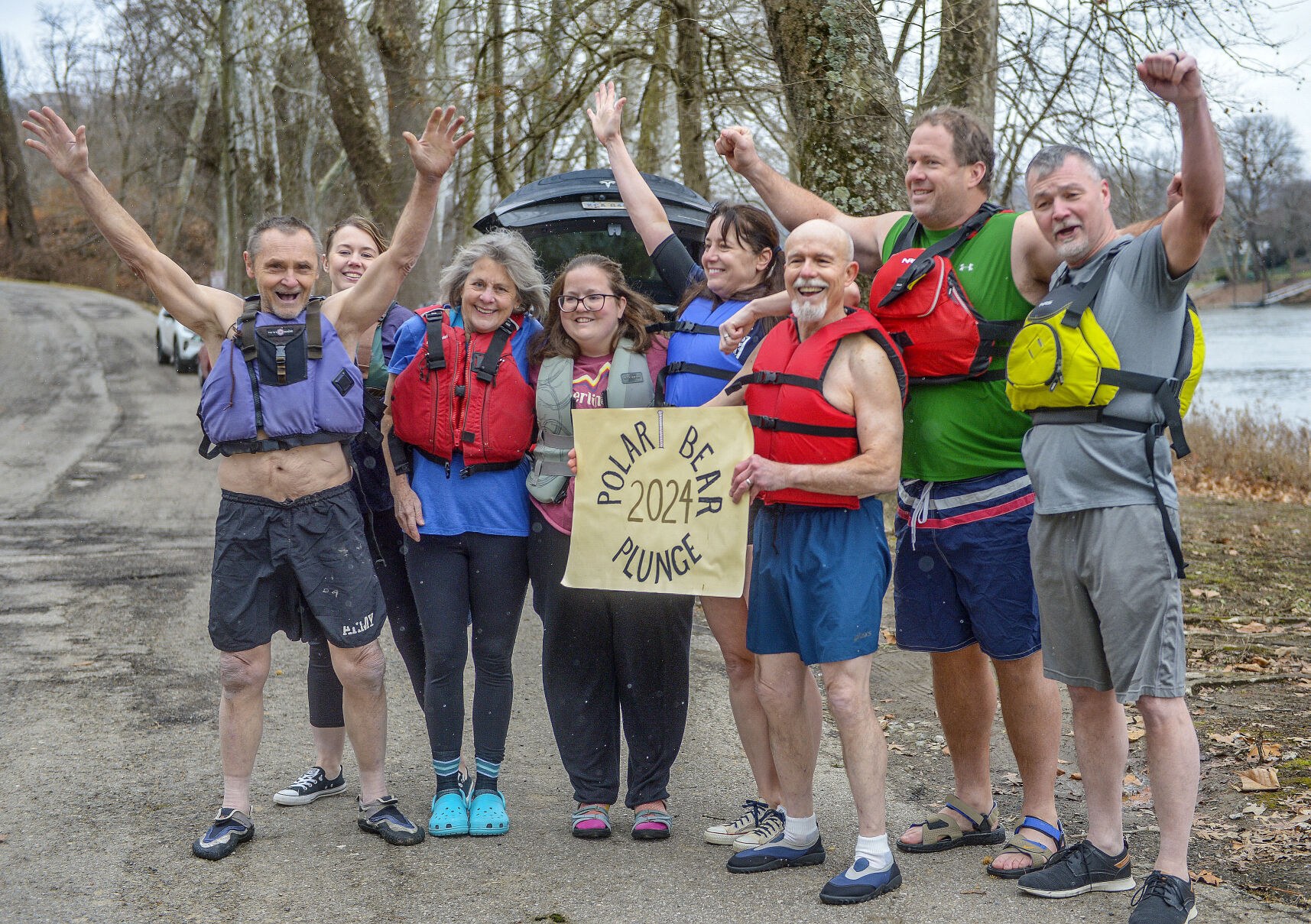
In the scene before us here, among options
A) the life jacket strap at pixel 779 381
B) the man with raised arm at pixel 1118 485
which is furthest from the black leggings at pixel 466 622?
the man with raised arm at pixel 1118 485

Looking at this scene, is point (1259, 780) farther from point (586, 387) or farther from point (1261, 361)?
point (1261, 361)

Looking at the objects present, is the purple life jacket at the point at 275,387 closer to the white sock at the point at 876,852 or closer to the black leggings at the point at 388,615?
the black leggings at the point at 388,615

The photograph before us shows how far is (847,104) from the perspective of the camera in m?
7.32

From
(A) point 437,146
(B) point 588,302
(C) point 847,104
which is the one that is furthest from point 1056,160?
(C) point 847,104

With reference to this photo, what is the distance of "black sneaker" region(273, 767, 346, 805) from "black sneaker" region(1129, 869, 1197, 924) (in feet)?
9.72

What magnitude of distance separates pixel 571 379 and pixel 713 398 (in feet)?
1.77

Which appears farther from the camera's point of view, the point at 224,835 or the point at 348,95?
the point at 348,95

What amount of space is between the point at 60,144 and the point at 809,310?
2619 millimetres

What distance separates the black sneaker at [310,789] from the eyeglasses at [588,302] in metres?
2.13

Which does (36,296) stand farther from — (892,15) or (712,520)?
(712,520)

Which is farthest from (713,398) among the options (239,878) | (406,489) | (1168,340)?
(239,878)

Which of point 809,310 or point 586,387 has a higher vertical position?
point 809,310

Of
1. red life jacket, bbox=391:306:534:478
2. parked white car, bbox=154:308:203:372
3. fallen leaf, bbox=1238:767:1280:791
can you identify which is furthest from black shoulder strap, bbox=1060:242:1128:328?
parked white car, bbox=154:308:203:372

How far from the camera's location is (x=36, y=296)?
3425cm
